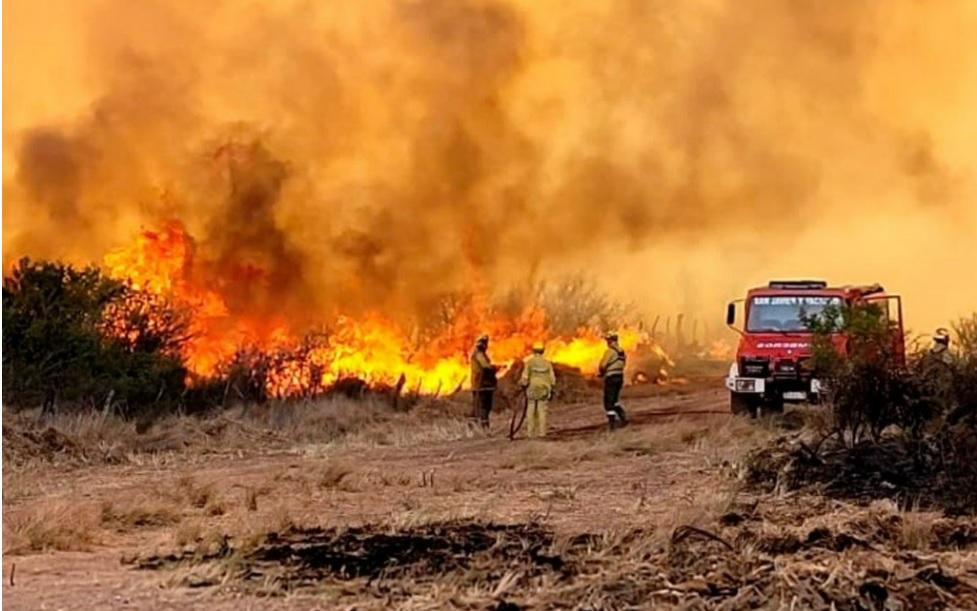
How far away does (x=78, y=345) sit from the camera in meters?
17.7

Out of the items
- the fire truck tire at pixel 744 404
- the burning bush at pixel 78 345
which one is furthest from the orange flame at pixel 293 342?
the fire truck tire at pixel 744 404

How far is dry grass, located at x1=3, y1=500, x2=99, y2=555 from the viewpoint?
778 centimetres

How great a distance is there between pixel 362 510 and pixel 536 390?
7.20 metres

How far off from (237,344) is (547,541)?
1619 centimetres

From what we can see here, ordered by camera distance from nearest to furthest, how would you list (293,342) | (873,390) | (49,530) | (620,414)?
(49,530)
(873,390)
(620,414)
(293,342)

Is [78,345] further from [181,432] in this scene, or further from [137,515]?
[137,515]

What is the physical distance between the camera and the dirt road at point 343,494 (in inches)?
271

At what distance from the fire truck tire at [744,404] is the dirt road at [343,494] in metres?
1.32

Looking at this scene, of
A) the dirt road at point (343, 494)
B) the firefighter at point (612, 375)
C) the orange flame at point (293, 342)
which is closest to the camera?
the dirt road at point (343, 494)

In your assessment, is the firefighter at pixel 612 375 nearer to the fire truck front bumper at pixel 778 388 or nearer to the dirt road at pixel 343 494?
the dirt road at pixel 343 494

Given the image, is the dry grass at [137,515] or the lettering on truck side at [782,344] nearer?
the dry grass at [137,515]

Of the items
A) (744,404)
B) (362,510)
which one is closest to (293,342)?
(744,404)

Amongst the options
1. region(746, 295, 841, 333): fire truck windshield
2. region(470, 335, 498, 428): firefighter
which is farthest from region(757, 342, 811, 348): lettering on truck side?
region(470, 335, 498, 428): firefighter

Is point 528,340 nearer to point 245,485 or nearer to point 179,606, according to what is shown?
point 245,485
